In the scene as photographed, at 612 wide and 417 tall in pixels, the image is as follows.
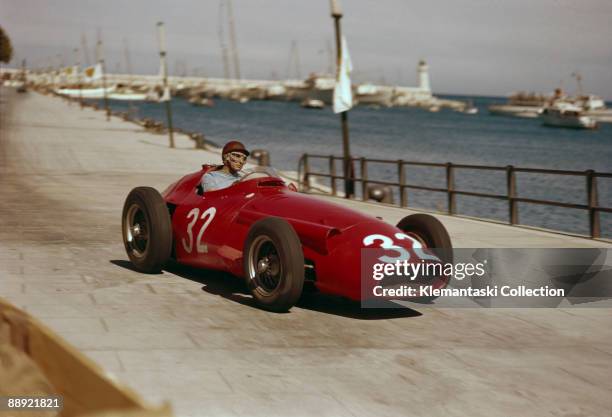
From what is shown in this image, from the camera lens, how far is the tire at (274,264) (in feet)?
25.5

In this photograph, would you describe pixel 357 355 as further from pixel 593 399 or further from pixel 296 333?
pixel 593 399

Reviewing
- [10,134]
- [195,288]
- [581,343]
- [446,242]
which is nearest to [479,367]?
[581,343]

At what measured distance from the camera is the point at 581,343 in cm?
785

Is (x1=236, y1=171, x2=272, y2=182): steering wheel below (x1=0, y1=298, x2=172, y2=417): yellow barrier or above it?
above

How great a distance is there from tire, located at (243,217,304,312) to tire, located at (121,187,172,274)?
4.85 feet

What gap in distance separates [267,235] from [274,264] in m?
0.30

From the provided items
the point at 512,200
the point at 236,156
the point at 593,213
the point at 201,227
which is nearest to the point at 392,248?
the point at 201,227

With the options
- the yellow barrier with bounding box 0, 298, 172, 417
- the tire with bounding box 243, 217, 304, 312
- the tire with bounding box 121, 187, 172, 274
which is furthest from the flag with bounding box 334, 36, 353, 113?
the yellow barrier with bounding box 0, 298, 172, 417

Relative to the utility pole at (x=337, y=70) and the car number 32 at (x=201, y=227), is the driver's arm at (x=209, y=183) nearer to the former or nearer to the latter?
the car number 32 at (x=201, y=227)

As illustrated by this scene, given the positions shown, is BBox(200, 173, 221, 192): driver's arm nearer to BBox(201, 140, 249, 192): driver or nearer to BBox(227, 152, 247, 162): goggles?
BBox(201, 140, 249, 192): driver

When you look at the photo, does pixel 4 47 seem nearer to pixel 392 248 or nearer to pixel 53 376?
pixel 392 248

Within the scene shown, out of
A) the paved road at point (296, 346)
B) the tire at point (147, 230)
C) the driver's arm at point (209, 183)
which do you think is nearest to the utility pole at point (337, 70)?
the paved road at point (296, 346)

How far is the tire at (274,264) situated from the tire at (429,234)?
1320mm

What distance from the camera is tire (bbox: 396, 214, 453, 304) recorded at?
28.6 ft
